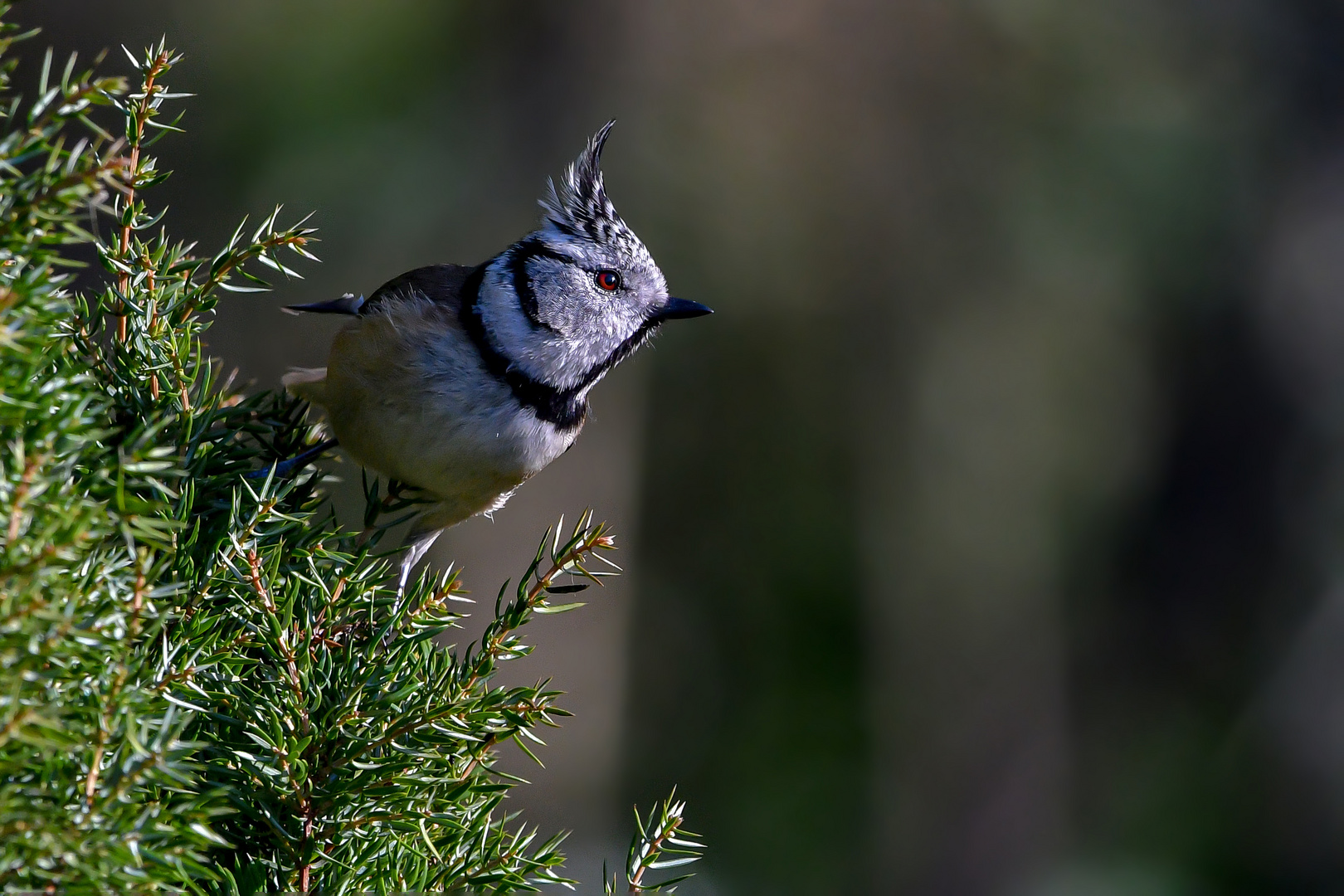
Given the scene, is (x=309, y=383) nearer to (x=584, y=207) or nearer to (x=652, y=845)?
(x=584, y=207)

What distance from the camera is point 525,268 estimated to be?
10.1 feet

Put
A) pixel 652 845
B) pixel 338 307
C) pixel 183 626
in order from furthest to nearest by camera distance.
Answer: pixel 338 307
pixel 652 845
pixel 183 626

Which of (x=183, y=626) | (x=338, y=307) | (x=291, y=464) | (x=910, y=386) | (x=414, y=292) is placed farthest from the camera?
(x=910, y=386)

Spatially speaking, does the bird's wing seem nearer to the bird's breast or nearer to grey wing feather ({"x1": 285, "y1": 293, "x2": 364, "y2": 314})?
grey wing feather ({"x1": 285, "y1": 293, "x2": 364, "y2": 314})

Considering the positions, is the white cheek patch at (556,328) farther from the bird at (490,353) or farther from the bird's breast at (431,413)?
the bird's breast at (431,413)

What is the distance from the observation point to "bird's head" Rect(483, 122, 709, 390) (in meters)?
2.96

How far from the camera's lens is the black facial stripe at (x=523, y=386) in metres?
2.78

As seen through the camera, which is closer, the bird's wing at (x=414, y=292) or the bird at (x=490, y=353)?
the bird at (x=490, y=353)

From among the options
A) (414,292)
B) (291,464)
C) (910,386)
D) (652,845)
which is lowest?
(910,386)

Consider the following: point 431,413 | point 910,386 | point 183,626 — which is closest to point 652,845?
point 183,626

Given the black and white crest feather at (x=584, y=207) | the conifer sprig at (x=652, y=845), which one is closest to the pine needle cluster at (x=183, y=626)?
the conifer sprig at (x=652, y=845)

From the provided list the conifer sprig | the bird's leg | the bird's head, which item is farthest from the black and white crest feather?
the conifer sprig

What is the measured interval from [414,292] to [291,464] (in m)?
1.17

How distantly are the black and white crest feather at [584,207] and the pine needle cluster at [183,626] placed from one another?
126cm
